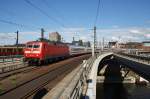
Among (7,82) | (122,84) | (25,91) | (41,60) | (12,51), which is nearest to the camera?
(25,91)

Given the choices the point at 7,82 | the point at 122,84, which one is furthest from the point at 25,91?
the point at 122,84

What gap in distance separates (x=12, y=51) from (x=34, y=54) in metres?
20.2

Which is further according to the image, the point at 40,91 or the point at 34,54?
the point at 34,54

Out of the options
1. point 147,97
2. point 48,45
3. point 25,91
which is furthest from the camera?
point 147,97

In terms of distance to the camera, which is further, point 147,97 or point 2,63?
point 147,97

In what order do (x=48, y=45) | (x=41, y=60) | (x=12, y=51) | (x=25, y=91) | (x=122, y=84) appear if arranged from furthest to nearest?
1. (x=122, y=84)
2. (x=12, y=51)
3. (x=48, y=45)
4. (x=41, y=60)
5. (x=25, y=91)

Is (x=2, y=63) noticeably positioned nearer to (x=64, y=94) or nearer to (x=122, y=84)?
(x=64, y=94)

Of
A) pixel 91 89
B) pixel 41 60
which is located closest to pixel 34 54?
pixel 41 60

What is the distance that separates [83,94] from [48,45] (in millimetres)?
25228

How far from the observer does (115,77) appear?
66375 mm

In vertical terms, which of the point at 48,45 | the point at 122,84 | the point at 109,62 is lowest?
the point at 122,84

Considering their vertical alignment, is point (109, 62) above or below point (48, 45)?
below

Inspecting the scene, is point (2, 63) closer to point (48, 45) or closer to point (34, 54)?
point (34, 54)

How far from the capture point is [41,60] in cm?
3572
